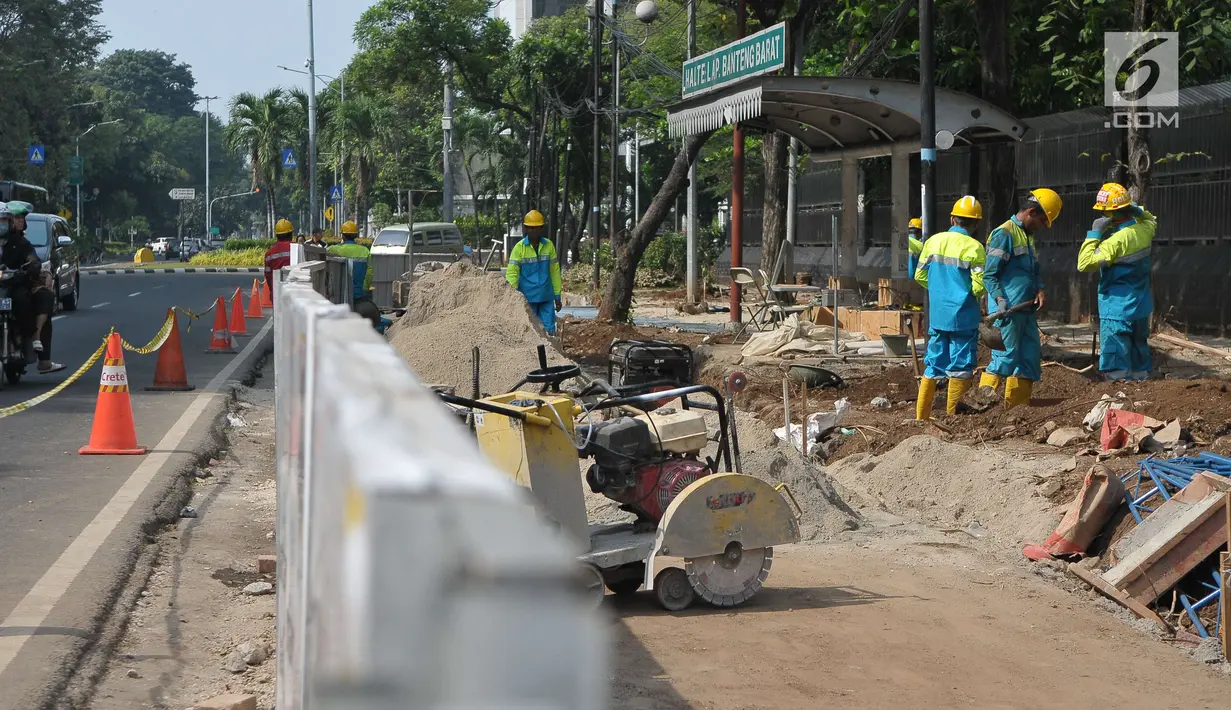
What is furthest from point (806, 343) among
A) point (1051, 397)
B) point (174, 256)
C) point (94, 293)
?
point (174, 256)

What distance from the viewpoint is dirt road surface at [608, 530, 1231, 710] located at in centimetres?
527

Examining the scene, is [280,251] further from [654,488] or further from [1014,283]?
[654,488]

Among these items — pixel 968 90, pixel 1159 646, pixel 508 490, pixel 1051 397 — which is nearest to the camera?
pixel 508 490

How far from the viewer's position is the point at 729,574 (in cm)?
655

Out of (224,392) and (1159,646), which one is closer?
(1159,646)

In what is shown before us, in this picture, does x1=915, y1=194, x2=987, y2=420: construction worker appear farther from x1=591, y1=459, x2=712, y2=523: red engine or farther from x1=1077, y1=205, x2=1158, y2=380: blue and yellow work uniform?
x1=591, y1=459, x2=712, y2=523: red engine

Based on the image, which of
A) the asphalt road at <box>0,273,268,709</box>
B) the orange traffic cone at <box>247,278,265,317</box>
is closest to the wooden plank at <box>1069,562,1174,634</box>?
the asphalt road at <box>0,273,268,709</box>

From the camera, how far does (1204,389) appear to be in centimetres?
1087

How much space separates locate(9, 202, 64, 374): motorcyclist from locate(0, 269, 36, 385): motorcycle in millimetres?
125

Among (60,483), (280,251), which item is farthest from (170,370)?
(280,251)

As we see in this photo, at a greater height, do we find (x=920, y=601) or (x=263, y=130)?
(x=263, y=130)

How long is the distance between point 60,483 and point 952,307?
21.7 ft

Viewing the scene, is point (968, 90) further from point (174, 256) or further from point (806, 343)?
point (174, 256)

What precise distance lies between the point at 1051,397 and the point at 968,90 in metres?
10.8
